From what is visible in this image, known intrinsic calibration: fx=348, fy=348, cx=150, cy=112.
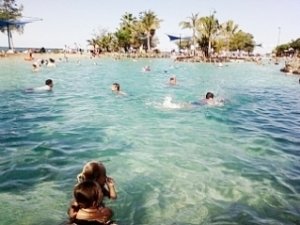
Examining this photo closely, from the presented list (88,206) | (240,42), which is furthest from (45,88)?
(240,42)

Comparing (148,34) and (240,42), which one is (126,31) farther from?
(240,42)

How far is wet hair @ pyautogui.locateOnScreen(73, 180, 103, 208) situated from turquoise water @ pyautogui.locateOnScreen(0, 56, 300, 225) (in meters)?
1.68

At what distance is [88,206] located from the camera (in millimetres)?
4211

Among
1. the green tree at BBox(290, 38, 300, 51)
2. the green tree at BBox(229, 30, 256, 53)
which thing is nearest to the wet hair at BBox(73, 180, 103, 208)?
the green tree at BBox(229, 30, 256, 53)

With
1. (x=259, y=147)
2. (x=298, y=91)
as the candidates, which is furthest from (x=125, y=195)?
(x=298, y=91)

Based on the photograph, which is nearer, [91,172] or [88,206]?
[88,206]

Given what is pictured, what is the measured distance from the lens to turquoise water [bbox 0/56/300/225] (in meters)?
6.11

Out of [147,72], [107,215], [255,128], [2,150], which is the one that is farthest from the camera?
[147,72]

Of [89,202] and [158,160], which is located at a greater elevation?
[89,202]

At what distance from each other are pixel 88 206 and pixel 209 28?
229ft

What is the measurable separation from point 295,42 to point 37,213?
122819 mm

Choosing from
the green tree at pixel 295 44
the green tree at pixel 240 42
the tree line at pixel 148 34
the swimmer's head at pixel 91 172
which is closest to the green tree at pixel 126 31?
the tree line at pixel 148 34

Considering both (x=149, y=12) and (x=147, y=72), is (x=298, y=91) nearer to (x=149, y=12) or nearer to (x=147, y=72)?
(x=147, y=72)

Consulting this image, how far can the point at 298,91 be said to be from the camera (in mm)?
24922
